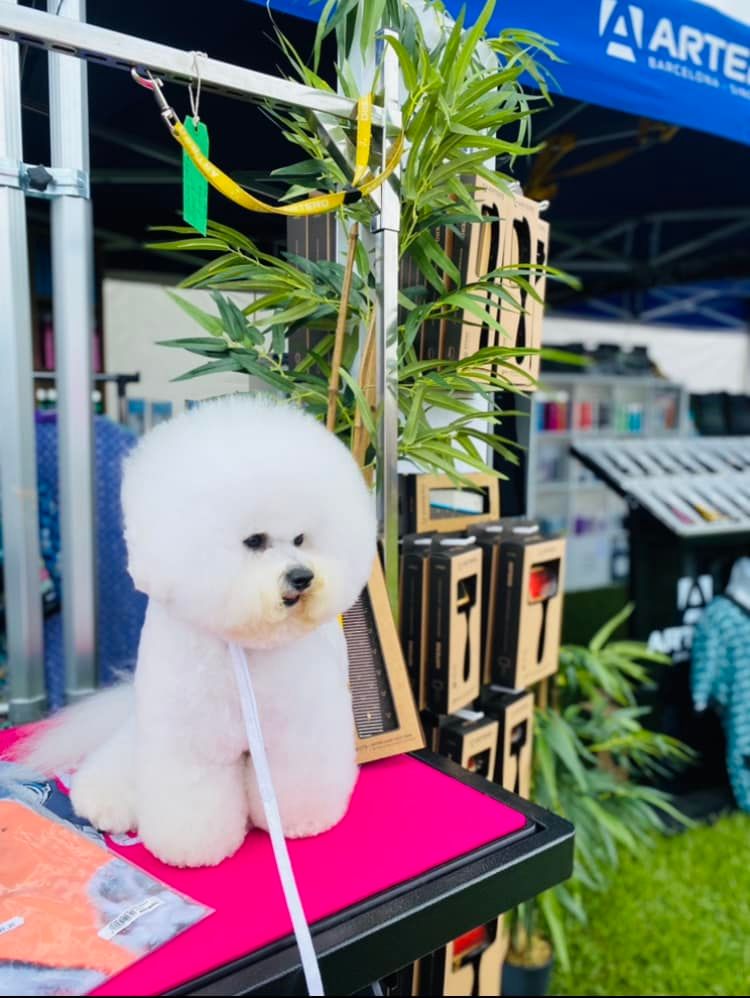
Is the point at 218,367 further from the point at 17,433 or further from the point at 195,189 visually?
the point at 17,433

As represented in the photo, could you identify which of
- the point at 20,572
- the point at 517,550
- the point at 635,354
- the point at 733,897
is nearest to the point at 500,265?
the point at 517,550

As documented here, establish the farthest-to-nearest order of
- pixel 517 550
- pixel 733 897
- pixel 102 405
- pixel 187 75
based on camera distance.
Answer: pixel 102 405 → pixel 733 897 → pixel 517 550 → pixel 187 75

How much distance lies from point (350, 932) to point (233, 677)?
0.25 metres

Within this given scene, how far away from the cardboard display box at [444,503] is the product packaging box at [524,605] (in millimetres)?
98

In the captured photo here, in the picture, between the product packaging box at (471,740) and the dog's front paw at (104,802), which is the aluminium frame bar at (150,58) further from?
the product packaging box at (471,740)

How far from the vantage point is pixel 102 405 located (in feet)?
8.99

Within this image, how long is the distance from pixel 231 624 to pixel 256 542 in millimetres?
74

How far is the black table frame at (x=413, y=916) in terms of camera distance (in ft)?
1.91

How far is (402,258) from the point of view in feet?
3.67

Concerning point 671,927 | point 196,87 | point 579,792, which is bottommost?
point 671,927

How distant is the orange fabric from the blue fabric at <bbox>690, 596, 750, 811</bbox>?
6.27 feet

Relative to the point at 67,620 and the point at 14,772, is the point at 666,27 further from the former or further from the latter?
the point at 14,772

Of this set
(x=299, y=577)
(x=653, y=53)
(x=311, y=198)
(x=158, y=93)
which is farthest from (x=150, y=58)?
(x=653, y=53)

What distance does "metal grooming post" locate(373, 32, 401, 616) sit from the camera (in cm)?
90
